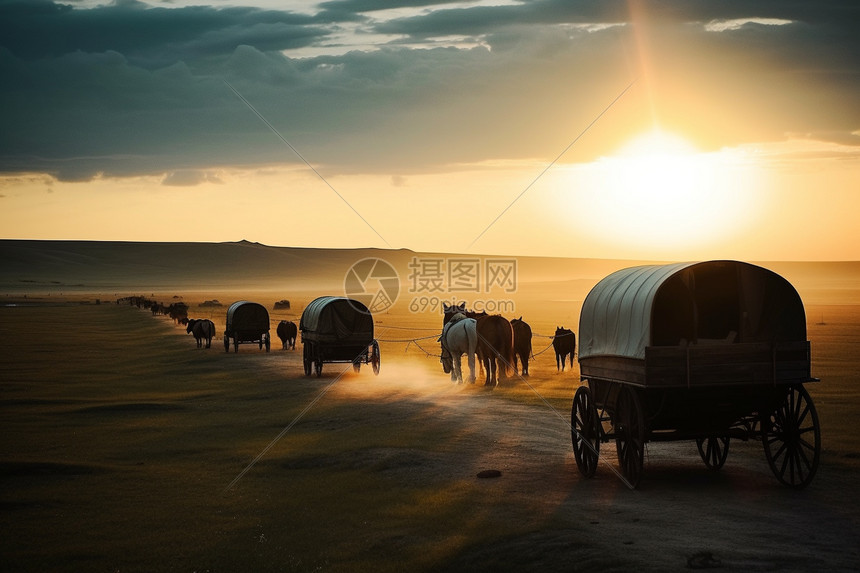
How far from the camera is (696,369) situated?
1233 centimetres

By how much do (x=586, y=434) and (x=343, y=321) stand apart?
18129 mm

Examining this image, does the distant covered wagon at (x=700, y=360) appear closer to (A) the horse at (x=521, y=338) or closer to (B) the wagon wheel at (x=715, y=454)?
(B) the wagon wheel at (x=715, y=454)

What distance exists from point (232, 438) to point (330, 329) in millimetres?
11279

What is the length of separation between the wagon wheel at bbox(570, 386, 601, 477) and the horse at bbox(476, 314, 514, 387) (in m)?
12.9

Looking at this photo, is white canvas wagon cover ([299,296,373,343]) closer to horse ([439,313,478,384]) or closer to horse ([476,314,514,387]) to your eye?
horse ([439,313,478,384])

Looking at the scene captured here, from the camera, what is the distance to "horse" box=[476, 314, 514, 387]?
2791 centimetres

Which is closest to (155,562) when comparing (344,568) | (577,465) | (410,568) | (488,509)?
(344,568)

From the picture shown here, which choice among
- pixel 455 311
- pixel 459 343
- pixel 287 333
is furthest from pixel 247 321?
pixel 459 343

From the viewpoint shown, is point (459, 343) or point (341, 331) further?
point (341, 331)

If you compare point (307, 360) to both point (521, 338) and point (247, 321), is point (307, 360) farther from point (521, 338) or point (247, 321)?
point (247, 321)

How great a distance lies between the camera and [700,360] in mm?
12352

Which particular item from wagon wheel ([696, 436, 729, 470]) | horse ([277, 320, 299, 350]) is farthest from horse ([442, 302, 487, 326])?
wagon wheel ([696, 436, 729, 470])

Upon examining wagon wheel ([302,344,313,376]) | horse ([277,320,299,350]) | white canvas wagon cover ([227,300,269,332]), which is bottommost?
wagon wheel ([302,344,313,376])

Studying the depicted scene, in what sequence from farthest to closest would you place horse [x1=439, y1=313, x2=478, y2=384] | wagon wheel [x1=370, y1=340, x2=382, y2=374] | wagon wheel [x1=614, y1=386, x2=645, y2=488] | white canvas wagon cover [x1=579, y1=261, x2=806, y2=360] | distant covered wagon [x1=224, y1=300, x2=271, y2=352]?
distant covered wagon [x1=224, y1=300, x2=271, y2=352]
wagon wheel [x1=370, y1=340, x2=382, y2=374]
horse [x1=439, y1=313, x2=478, y2=384]
white canvas wagon cover [x1=579, y1=261, x2=806, y2=360]
wagon wheel [x1=614, y1=386, x2=645, y2=488]
